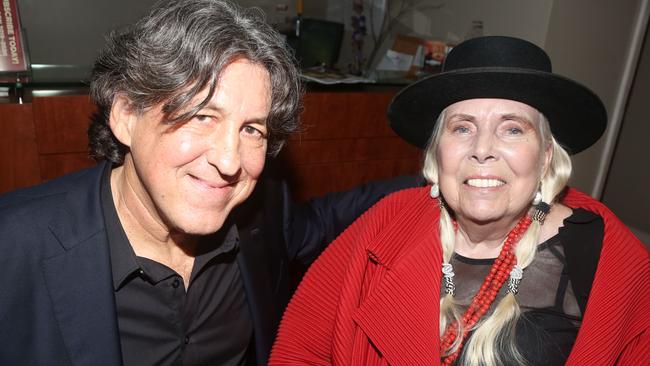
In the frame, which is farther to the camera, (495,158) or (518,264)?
(518,264)

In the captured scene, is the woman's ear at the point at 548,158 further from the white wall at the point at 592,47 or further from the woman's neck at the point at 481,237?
the white wall at the point at 592,47

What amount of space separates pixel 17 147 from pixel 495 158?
5.91 ft

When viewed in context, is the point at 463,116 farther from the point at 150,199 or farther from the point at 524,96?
the point at 150,199

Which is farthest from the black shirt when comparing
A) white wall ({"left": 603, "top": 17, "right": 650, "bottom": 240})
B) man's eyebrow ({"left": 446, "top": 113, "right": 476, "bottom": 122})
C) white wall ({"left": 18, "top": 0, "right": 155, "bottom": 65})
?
white wall ({"left": 603, "top": 17, "right": 650, "bottom": 240})

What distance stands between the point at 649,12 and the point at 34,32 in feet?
14.6

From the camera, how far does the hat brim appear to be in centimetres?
128

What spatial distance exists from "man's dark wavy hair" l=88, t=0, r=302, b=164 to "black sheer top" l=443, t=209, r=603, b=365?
2.74ft

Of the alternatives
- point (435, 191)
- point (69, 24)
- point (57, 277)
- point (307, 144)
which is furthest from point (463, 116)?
point (69, 24)

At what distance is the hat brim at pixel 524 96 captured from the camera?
1282mm

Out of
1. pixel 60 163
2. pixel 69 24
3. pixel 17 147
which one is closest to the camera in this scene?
pixel 17 147

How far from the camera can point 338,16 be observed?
4418mm

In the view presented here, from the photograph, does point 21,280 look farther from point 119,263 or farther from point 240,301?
point 240,301

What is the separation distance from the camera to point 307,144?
250 cm

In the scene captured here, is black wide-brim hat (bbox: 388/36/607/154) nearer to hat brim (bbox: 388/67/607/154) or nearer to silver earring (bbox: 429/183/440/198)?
hat brim (bbox: 388/67/607/154)
